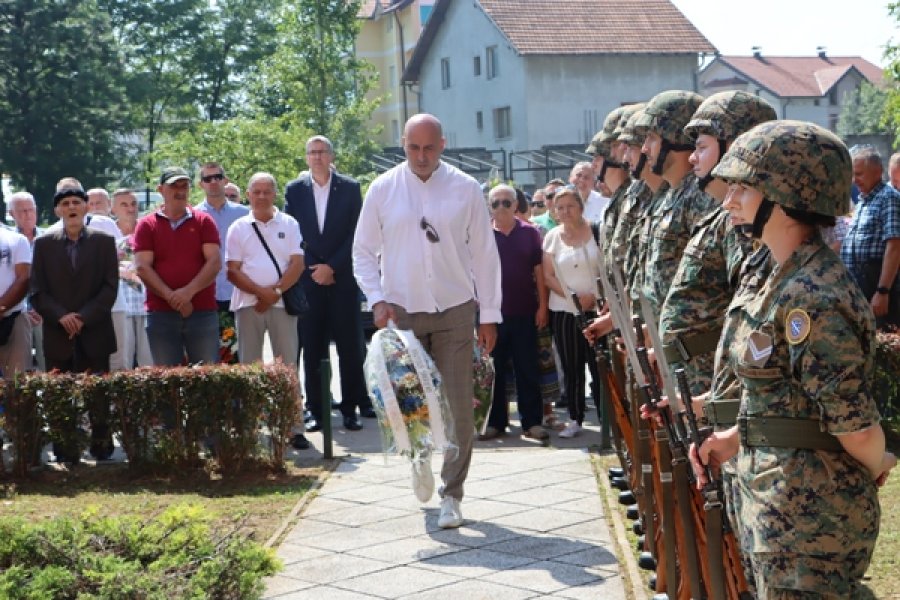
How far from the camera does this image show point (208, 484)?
10133mm

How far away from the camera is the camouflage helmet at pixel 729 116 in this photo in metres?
5.91

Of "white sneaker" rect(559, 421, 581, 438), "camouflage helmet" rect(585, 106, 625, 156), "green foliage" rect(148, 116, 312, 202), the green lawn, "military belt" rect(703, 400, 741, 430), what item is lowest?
the green lawn

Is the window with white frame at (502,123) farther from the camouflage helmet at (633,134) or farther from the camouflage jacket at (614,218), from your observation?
the camouflage helmet at (633,134)

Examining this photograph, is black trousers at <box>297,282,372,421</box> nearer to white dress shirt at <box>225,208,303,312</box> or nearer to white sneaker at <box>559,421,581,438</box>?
white dress shirt at <box>225,208,303,312</box>

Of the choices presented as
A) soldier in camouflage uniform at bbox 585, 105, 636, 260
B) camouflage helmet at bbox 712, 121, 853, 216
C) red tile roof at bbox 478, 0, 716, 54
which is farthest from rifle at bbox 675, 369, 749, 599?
red tile roof at bbox 478, 0, 716, 54

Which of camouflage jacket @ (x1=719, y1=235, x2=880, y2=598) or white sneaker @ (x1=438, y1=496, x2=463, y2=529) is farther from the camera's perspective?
white sneaker @ (x1=438, y1=496, x2=463, y2=529)

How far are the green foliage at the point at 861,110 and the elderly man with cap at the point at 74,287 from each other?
94.0 m

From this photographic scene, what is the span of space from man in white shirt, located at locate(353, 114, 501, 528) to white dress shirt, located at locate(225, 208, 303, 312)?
3.72 metres

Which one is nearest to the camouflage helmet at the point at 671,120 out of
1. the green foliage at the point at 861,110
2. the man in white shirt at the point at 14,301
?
the man in white shirt at the point at 14,301

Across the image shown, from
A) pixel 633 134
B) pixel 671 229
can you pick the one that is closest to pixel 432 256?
pixel 633 134

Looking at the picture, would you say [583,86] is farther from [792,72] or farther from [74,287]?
[74,287]

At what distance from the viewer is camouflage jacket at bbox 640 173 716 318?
21.1 feet

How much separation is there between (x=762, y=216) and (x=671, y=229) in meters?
2.24

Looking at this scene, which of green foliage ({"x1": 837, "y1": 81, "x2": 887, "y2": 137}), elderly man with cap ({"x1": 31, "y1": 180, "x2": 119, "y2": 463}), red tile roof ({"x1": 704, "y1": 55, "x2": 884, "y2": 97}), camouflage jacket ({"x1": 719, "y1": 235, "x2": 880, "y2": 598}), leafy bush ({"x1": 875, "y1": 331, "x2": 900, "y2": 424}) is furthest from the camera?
red tile roof ({"x1": 704, "y1": 55, "x2": 884, "y2": 97})
